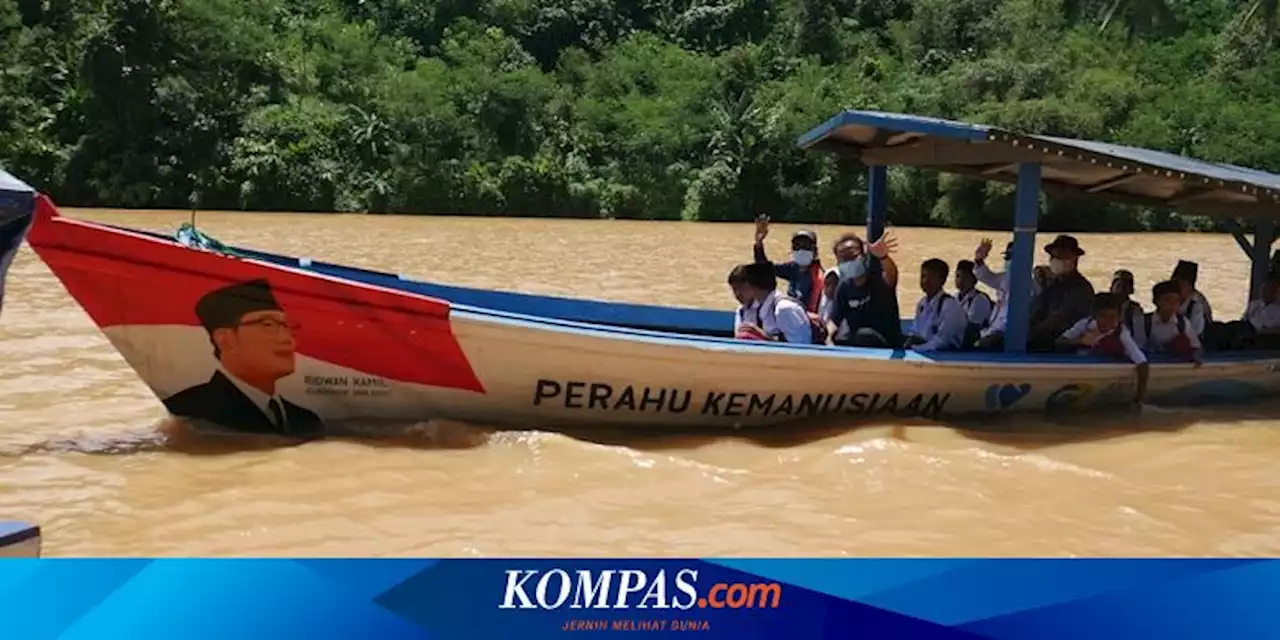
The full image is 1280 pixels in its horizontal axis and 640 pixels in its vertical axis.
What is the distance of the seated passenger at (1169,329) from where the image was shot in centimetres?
826

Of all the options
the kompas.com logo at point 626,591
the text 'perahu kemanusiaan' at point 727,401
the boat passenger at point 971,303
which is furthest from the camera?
the boat passenger at point 971,303

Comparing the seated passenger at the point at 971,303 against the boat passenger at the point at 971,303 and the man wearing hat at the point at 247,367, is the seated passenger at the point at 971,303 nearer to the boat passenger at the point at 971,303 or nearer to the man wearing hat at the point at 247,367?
the boat passenger at the point at 971,303

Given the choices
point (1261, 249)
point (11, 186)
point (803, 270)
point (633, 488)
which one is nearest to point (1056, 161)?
point (803, 270)

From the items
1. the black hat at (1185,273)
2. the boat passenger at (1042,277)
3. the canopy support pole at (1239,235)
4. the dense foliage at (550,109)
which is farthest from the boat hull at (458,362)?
the dense foliage at (550,109)

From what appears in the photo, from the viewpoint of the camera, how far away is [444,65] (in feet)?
132

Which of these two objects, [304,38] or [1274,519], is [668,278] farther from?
[304,38]

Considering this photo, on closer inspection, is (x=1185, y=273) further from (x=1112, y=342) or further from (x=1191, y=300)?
(x=1112, y=342)

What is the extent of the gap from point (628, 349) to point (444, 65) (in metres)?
35.6

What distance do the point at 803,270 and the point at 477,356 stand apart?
121 inches

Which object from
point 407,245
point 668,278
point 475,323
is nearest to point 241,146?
point 407,245

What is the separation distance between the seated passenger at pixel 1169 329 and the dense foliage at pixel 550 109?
22.6 metres

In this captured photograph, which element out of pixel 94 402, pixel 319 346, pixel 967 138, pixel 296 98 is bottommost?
pixel 94 402

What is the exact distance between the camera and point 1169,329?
8.32m

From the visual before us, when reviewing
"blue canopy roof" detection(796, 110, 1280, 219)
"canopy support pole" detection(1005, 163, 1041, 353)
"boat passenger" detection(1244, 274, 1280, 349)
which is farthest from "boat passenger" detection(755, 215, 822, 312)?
"boat passenger" detection(1244, 274, 1280, 349)
